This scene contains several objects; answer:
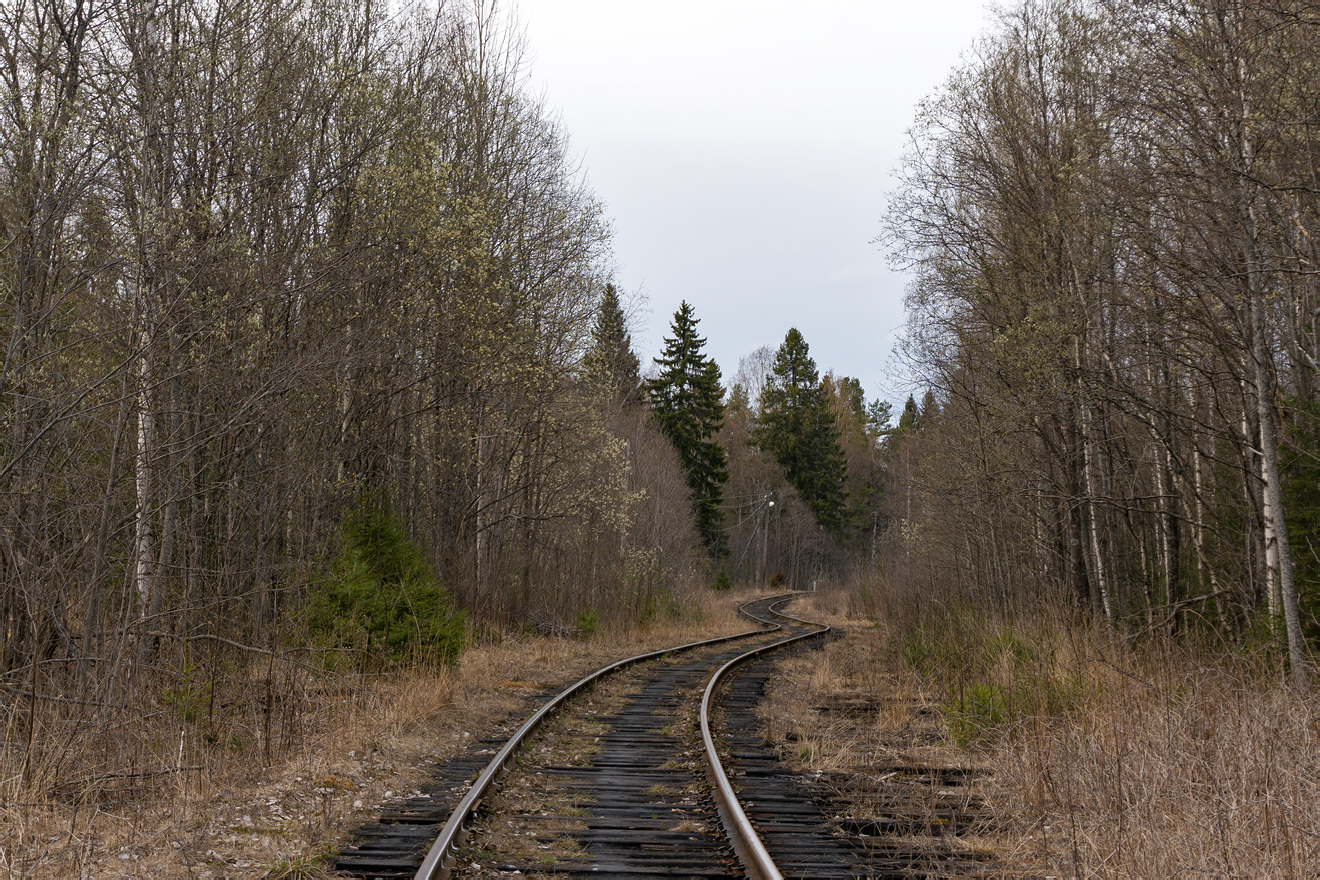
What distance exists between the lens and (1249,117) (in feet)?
33.4

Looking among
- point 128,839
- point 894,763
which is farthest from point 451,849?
point 894,763

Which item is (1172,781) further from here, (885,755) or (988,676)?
(988,676)

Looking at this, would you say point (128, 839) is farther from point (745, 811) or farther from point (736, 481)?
point (736, 481)

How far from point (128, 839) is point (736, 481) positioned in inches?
2542

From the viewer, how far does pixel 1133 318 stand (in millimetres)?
12883

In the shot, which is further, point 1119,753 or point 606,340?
point 606,340

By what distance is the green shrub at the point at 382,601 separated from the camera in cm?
1308

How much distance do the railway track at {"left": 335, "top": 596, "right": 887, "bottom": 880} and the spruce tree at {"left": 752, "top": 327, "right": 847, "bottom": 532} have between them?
55.4 metres

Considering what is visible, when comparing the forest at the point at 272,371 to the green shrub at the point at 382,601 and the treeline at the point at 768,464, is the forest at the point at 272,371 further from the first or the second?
the treeline at the point at 768,464

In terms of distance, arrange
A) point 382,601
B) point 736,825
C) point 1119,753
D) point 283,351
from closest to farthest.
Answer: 1. point 1119,753
2. point 736,825
3. point 283,351
4. point 382,601

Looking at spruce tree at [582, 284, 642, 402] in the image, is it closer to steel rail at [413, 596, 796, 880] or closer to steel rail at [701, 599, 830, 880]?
steel rail at [413, 596, 796, 880]

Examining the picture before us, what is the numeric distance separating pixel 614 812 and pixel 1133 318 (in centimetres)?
975

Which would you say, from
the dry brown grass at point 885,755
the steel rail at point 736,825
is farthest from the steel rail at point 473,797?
the dry brown grass at point 885,755

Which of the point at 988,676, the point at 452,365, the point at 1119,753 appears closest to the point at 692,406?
the point at 452,365
